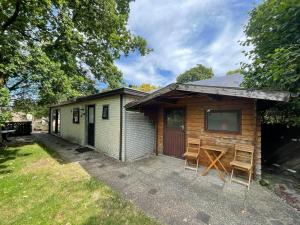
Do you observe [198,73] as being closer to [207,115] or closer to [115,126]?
[207,115]

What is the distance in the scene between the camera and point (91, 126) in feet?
24.6

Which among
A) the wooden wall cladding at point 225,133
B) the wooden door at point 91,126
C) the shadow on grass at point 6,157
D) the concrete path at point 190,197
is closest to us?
the concrete path at point 190,197

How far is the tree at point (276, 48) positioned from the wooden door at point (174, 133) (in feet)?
7.72

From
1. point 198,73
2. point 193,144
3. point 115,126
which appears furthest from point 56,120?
point 198,73

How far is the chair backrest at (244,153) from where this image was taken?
3871mm

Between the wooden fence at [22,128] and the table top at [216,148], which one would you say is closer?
the table top at [216,148]

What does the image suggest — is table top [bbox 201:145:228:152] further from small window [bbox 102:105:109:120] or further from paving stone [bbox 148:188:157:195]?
small window [bbox 102:105:109:120]

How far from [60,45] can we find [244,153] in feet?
29.8

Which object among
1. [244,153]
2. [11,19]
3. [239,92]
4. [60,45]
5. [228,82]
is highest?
[11,19]

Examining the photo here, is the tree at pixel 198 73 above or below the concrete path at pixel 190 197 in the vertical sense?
above

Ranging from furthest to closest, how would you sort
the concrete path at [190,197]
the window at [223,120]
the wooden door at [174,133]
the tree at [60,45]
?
the wooden door at [174,133] → the tree at [60,45] → the window at [223,120] → the concrete path at [190,197]

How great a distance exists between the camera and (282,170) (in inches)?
181

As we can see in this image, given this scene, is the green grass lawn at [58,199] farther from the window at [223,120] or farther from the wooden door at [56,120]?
the wooden door at [56,120]

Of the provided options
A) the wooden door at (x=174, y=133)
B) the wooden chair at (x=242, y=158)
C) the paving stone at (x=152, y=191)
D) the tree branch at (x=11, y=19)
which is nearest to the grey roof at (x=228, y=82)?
the wooden door at (x=174, y=133)
